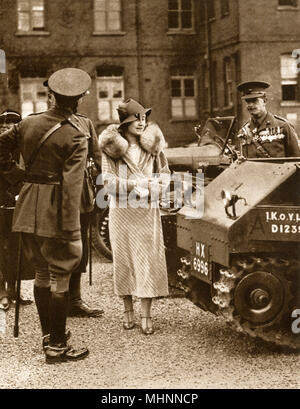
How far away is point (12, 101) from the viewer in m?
29.2

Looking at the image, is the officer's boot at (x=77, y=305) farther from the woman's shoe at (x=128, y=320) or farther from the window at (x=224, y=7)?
the window at (x=224, y=7)

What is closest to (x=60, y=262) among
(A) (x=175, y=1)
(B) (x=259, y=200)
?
(B) (x=259, y=200)

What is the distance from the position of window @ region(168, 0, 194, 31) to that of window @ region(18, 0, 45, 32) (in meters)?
4.88

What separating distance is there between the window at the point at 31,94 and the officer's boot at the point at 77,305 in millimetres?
22981

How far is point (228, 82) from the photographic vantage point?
1131 inches

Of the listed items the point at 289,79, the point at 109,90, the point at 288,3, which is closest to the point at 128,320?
the point at 289,79

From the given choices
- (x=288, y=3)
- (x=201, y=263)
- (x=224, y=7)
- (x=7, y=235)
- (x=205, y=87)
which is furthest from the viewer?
(x=205, y=87)

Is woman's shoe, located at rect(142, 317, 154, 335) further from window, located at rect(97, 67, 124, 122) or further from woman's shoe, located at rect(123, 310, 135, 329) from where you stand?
window, located at rect(97, 67, 124, 122)

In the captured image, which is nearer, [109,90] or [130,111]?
[130,111]

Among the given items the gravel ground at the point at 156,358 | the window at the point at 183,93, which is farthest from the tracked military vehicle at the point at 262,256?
the window at the point at 183,93

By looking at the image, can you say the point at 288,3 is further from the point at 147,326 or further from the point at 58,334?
the point at 58,334

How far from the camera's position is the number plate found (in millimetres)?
5985

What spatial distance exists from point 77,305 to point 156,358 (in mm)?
1665

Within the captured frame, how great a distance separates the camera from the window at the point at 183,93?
3081 cm
